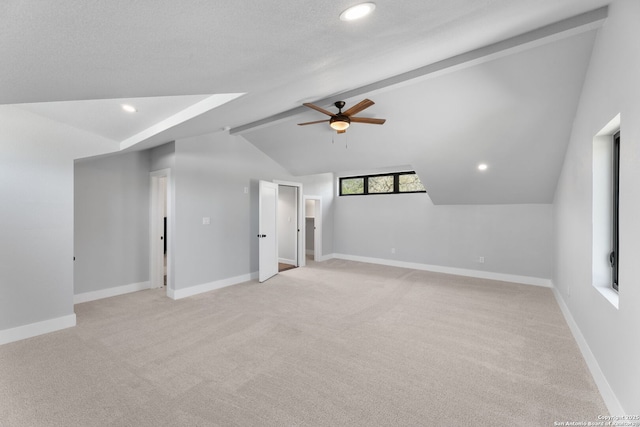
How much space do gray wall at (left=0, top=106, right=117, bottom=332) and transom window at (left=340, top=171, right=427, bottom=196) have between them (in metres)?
5.85

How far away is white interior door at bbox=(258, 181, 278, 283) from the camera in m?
→ 5.70

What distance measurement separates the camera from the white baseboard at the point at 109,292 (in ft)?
14.4

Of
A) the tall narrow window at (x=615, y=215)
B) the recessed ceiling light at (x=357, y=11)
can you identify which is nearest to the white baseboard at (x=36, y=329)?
the recessed ceiling light at (x=357, y=11)

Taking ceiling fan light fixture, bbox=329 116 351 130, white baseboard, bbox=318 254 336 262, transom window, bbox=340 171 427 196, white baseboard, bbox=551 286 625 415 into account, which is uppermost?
ceiling fan light fixture, bbox=329 116 351 130

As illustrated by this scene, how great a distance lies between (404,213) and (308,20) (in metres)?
6.11

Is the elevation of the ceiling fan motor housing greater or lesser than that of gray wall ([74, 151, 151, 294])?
greater

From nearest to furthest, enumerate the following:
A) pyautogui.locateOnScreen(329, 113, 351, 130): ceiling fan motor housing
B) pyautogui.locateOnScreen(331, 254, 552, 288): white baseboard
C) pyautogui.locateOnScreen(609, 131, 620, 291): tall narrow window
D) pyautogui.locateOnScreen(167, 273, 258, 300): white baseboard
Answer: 1. pyautogui.locateOnScreen(609, 131, 620, 291): tall narrow window
2. pyautogui.locateOnScreen(329, 113, 351, 130): ceiling fan motor housing
3. pyautogui.locateOnScreen(167, 273, 258, 300): white baseboard
4. pyautogui.locateOnScreen(331, 254, 552, 288): white baseboard

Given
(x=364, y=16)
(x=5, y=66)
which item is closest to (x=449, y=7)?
(x=364, y=16)

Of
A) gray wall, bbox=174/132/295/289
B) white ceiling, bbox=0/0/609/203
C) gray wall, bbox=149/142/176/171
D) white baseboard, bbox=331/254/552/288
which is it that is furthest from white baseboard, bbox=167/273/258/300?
white baseboard, bbox=331/254/552/288

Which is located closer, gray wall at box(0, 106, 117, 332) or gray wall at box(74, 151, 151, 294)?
gray wall at box(0, 106, 117, 332)

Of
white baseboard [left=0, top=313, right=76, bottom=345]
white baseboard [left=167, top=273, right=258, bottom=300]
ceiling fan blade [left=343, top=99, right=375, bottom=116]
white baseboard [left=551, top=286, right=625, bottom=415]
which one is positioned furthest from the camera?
white baseboard [left=167, top=273, right=258, bottom=300]

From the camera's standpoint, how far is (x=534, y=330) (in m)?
3.41

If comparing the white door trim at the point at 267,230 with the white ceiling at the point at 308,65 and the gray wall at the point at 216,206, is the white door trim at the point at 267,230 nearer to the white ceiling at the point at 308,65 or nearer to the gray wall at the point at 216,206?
the gray wall at the point at 216,206

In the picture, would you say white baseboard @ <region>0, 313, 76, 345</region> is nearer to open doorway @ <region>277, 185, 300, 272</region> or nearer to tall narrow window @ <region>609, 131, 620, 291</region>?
open doorway @ <region>277, 185, 300, 272</region>
